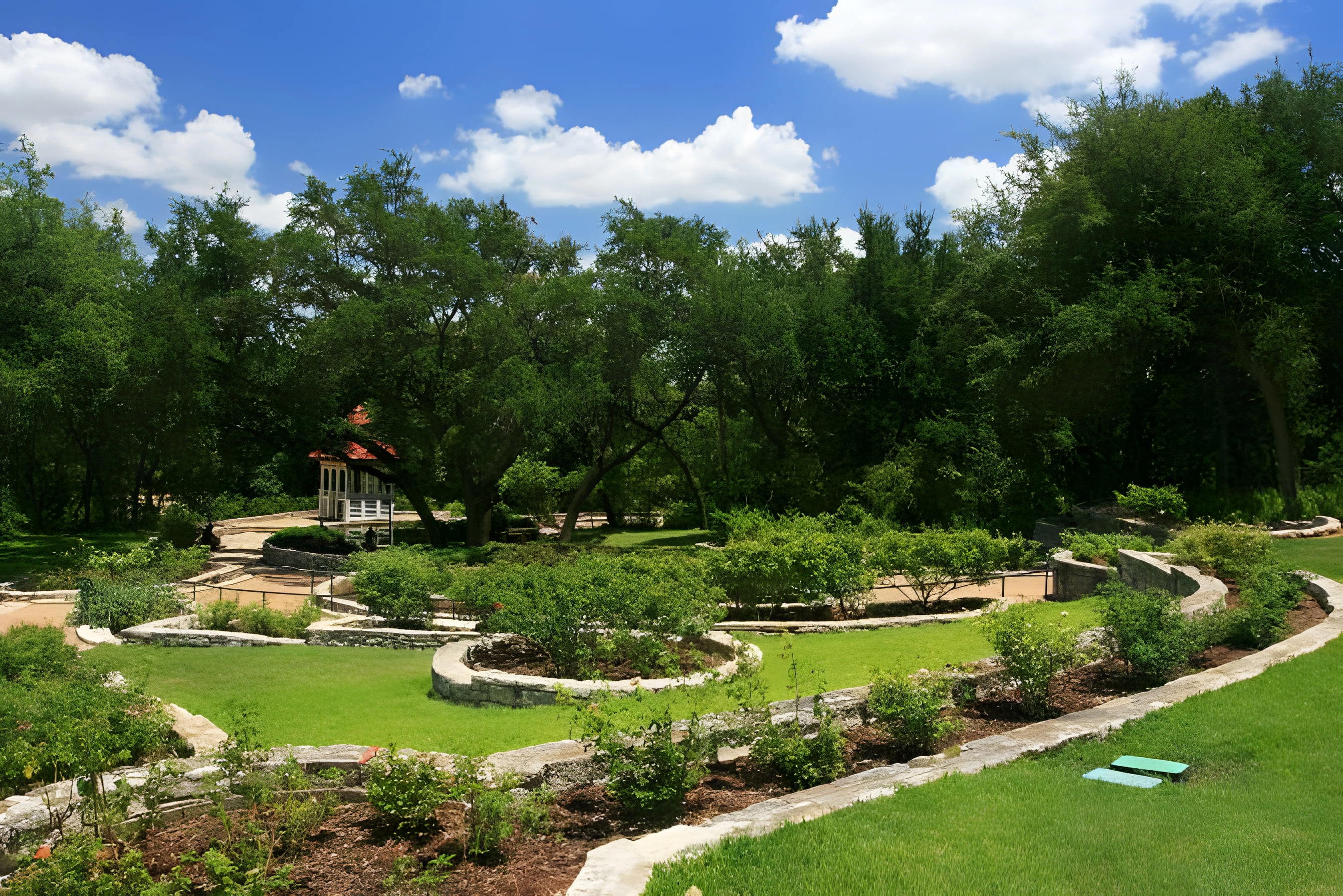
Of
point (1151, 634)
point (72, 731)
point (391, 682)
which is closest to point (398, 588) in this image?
point (391, 682)

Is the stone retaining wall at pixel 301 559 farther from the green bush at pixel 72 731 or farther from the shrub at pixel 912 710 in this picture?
the shrub at pixel 912 710

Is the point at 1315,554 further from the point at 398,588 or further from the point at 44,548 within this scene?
the point at 44,548

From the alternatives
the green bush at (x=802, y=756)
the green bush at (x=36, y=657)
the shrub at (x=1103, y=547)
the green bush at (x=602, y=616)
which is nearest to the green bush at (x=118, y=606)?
the green bush at (x=36, y=657)

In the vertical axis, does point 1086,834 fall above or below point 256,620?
above

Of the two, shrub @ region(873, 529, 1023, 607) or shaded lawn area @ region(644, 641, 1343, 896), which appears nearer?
shaded lawn area @ region(644, 641, 1343, 896)

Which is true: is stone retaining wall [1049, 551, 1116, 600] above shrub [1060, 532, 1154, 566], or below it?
below

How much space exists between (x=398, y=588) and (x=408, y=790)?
10.9m

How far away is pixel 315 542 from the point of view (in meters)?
27.5

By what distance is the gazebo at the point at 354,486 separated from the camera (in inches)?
1199

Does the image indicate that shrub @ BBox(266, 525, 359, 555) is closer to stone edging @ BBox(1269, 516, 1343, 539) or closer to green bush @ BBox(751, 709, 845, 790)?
green bush @ BBox(751, 709, 845, 790)

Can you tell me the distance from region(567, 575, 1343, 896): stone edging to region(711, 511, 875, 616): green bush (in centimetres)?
706

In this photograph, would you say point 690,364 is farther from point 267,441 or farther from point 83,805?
point 83,805

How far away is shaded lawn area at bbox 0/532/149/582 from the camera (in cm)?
2392

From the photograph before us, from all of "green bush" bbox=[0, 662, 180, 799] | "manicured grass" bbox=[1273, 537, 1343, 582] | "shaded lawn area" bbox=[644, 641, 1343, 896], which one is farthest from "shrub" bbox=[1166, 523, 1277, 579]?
"green bush" bbox=[0, 662, 180, 799]
